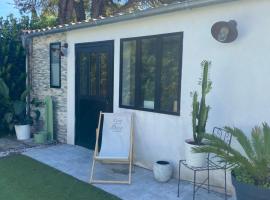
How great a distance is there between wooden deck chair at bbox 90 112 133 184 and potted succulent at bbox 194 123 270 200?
2.14 metres

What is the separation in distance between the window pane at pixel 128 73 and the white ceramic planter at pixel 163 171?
1577 millimetres

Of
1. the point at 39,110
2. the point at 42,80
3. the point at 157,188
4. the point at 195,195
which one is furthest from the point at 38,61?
the point at 195,195

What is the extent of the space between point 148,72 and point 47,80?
4.05 meters

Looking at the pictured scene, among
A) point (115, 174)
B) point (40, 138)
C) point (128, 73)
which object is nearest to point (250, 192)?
point (115, 174)

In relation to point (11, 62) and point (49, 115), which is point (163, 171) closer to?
point (49, 115)

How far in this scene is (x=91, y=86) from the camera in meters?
7.52

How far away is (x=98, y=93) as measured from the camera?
289 inches

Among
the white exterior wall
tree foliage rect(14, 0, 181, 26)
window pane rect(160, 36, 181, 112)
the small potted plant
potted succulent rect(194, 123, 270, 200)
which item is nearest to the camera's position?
potted succulent rect(194, 123, 270, 200)

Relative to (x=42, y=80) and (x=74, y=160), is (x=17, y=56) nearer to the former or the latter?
(x=42, y=80)

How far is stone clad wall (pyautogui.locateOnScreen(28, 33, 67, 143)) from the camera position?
834 cm

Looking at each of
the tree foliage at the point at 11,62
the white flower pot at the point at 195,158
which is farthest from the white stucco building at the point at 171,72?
the tree foliage at the point at 11,62

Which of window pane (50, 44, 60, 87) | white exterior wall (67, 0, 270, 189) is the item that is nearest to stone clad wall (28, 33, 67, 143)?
window pane (50, 44, 60, 87)

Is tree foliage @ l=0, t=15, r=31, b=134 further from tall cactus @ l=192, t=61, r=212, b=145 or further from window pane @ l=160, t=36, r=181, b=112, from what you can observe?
tall cactus @ l=192, t=61, r=212, b=145

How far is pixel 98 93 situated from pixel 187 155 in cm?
321
